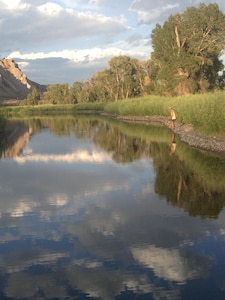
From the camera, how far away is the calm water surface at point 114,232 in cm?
683

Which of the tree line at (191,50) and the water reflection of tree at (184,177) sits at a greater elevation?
the tree line at (191,50)

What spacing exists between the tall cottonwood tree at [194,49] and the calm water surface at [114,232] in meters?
42.0

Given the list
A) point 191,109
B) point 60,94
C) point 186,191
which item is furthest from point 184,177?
point 60,94

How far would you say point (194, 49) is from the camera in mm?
57656

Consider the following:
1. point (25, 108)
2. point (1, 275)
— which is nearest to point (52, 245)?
point (1, 275)

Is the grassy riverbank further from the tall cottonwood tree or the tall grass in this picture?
the tall cottonwood tree

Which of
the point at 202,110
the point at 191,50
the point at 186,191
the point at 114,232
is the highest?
the point at 191,50

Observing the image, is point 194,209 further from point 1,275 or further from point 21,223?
point 1,275

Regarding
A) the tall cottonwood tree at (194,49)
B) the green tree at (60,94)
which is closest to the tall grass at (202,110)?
the tall cottonwood tree at (194,49)

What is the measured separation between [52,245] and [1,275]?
1553 millimetres

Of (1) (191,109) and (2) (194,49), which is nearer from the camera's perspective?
(1) (191,109)

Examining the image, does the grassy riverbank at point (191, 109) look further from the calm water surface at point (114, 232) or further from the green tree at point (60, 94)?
the green tree at point (60, 94)

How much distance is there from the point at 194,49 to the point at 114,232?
5201 centimetres

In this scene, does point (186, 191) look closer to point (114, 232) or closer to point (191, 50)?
point (114, 232)
